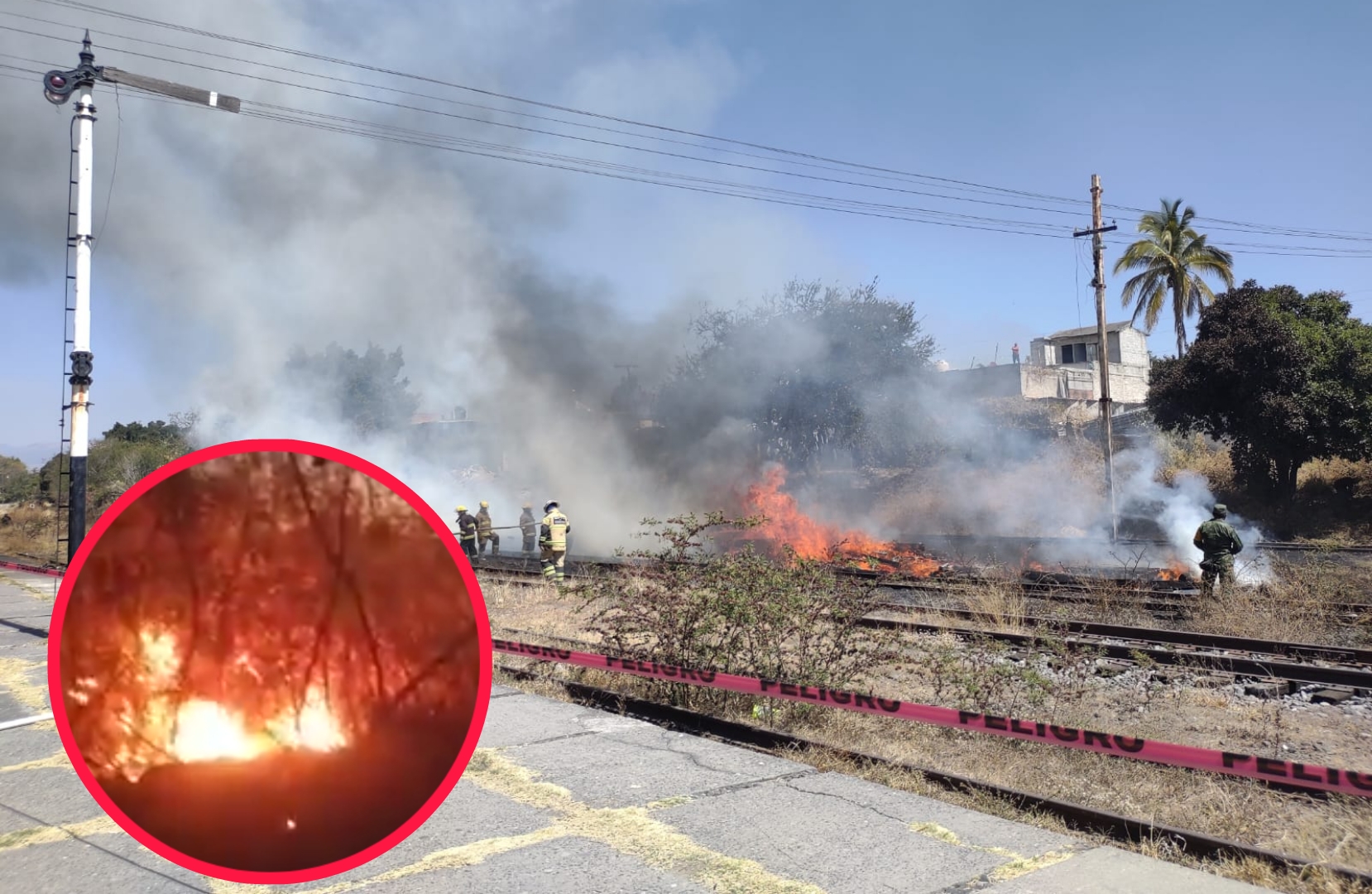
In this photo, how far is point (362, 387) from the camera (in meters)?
35.5

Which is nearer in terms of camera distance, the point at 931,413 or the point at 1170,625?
the point at 1170,625

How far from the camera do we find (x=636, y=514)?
101 ft

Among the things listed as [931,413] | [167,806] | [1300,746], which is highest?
[931,413]

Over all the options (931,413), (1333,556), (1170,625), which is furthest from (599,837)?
(931,413)

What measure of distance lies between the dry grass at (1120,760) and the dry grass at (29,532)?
91.9ft

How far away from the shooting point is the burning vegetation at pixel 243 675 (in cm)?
119

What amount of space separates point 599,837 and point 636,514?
2635 centimetres

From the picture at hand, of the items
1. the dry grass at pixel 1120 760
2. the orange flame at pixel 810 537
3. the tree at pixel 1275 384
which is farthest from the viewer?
the tree at pixel 1275 384

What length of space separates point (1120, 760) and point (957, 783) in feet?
4.54

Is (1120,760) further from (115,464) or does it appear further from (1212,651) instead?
(115,464)

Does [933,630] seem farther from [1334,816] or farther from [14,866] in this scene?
[14,866]

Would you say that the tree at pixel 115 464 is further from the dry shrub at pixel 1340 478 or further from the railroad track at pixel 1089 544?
the dry shrub at pixel 1340 478

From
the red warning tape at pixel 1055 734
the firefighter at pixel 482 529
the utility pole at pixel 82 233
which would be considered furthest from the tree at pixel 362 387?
the red warning tape at pixel 1055 734

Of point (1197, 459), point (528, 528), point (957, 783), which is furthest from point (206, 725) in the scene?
point (1197, 459)
